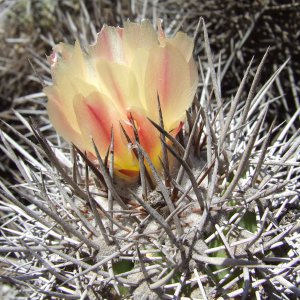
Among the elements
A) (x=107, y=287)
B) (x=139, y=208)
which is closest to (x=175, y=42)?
(x=139, y=208)

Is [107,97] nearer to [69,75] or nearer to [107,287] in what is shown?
[69,75]

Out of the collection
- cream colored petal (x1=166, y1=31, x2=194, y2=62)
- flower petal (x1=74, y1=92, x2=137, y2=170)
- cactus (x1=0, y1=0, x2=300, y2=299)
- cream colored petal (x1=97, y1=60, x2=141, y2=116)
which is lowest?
cactus (x1=0, y1=0, x2=300, y2=299)

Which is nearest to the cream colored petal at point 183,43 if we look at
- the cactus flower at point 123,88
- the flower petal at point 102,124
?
the cactus flower at point 123,88

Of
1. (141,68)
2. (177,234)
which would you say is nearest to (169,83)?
(141,68)

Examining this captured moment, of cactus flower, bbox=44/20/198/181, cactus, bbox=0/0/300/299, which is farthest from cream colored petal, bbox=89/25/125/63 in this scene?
cactus, bbox=0/0/300/299

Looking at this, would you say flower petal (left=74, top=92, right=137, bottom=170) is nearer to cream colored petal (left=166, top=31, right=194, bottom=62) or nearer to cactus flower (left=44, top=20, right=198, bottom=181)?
cactus flower (left=44, top=20, right=198, bottom=181)

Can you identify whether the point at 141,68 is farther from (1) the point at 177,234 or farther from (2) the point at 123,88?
(1) the point at 177,234
